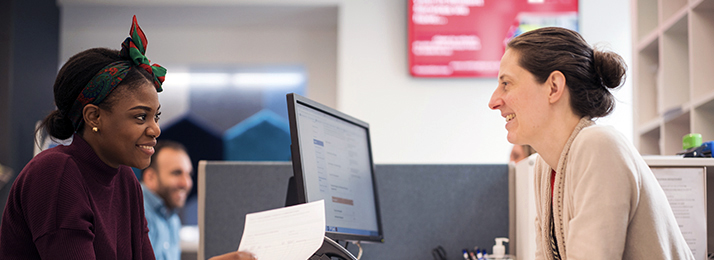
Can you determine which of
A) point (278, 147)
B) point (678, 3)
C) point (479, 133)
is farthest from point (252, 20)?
point (678, 3)

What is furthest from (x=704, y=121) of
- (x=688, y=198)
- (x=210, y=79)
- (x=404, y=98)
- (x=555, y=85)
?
(x=210, y=79)

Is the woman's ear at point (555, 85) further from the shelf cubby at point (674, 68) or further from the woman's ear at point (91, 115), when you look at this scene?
the shelf cubby at point (674, 68)

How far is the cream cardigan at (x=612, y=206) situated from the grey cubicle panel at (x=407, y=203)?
664 millimetres

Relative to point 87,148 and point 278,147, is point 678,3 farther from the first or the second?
point 278,147

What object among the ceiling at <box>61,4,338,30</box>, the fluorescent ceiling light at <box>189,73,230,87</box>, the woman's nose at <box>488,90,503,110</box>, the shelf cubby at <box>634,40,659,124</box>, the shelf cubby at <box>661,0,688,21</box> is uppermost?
the ceiling at <box>61,4,338,30</box>

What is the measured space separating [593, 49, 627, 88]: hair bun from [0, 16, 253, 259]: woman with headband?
0.72 meters

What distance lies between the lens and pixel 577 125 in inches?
40.4

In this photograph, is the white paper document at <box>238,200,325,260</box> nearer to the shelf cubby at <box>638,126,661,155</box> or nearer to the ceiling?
the shelf cubby at <box>638,126,661,155</box>

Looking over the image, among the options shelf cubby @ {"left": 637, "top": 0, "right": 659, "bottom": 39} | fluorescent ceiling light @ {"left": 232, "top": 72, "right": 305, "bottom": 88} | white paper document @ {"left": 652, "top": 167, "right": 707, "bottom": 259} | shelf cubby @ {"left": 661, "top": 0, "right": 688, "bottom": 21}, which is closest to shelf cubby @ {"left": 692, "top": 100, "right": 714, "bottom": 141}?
shelf cubby @ {"left": 661, "top": 0, "right": 688, "bottom": 21}

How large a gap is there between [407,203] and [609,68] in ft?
2.55

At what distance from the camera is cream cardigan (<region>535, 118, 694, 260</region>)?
0.88 metres

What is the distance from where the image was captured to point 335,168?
4.05 feet

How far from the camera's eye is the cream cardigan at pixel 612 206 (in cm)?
88

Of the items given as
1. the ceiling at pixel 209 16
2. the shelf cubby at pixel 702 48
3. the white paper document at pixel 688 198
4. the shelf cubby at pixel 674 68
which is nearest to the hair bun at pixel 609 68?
the white paper document at pixel 688 198
